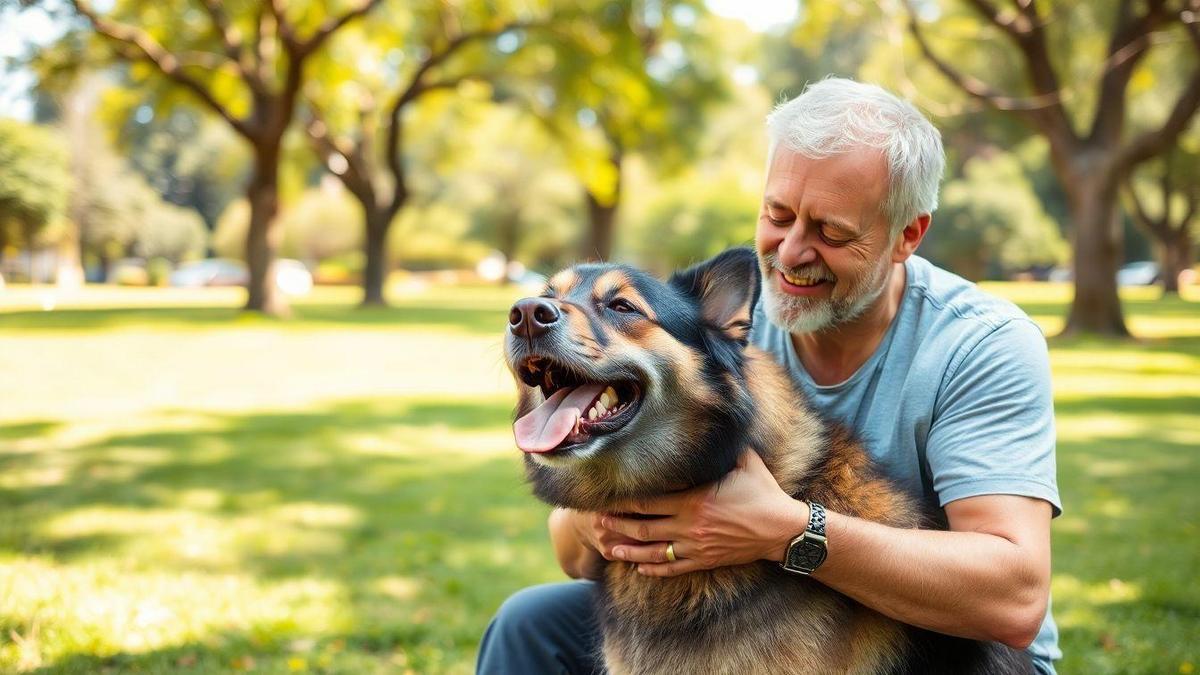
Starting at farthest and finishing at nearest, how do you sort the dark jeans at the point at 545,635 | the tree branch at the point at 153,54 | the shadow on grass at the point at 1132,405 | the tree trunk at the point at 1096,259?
the tree trunk at the point at 1096,259, the tree branch at the point at 153,54, the shadow on grass at the point at 1132,405, the dark jeans at the point at 545,635

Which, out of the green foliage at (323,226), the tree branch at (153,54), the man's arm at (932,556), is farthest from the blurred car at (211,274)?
the man's arm at (932,556)

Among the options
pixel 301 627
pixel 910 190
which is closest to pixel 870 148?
pixel 910 190

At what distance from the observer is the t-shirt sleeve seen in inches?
106

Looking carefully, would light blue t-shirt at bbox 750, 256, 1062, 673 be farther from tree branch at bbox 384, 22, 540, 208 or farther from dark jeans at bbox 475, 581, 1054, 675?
tree branch at bbox 384, 22, 540, 208

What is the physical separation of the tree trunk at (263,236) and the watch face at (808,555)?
23.4m

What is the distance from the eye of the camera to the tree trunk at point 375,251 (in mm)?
32562

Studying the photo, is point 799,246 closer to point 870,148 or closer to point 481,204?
point 870,148

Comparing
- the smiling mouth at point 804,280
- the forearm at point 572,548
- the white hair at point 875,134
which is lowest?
the forearm at point 572,548

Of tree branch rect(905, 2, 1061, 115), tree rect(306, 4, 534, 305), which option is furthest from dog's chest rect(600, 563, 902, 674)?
tree rect(306, 4, 534, 305)

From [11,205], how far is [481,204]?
5175 centimetres

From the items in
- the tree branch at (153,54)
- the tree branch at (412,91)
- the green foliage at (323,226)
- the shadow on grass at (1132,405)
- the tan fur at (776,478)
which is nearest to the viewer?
the tan fur at (776,478)

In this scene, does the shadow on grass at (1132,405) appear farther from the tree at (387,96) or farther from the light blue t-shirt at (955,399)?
the tree at (387,96)

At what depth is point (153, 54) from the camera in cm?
2080

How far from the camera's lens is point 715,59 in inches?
1366
